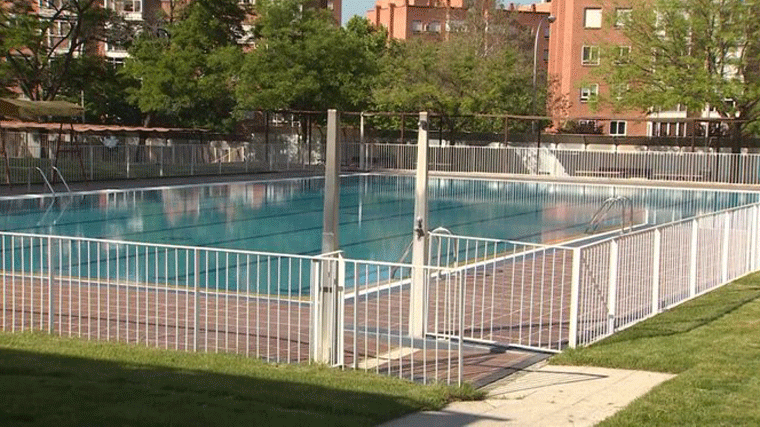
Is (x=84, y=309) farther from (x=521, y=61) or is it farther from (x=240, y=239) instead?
(x=521, y=61)

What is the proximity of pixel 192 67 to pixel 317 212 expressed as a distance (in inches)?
785

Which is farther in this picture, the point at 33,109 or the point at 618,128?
the point at 618,128

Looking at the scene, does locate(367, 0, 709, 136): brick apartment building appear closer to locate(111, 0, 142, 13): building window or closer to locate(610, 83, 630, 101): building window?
locate(610, 83, 630, 101): building window

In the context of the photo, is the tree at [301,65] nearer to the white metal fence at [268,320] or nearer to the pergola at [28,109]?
the pergola at [28,109]

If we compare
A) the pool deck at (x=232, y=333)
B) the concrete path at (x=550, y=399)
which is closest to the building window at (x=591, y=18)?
the pool deck at (x=232, y=333)

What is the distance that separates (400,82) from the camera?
5088 cm

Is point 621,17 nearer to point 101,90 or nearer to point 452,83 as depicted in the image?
point 452,83

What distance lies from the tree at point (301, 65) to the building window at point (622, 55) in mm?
11429

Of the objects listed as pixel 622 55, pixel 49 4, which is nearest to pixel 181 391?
pixel 622 55

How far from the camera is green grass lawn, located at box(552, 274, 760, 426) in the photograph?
6.80m

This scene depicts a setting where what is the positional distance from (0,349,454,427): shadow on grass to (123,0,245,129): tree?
3877 cm

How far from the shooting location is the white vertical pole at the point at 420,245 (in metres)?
9.97

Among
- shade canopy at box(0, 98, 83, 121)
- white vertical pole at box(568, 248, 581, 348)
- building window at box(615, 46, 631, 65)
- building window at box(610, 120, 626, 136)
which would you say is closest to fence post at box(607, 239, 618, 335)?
white vertical pole at box(568, 248, 581, 348)

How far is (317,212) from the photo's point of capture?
28.5 m
